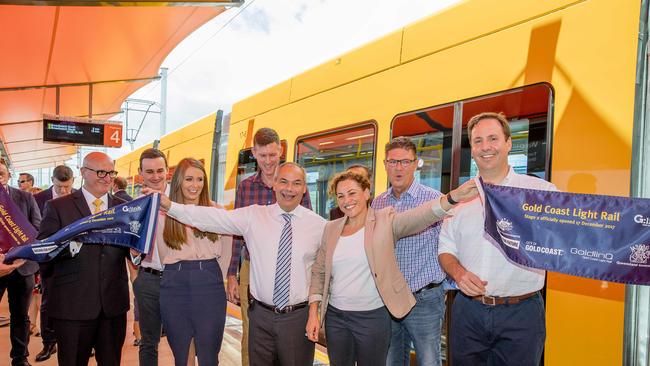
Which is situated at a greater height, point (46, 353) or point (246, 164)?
point (246, 164)

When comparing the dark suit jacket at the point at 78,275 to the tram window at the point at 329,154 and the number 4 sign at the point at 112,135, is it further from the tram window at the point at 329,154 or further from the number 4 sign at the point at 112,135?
the number 4 sign at the point at 112,135

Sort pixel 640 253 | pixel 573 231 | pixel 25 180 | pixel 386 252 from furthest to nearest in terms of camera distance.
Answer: pixel 25 180, pixel 386 252, pixel 573 231, pixel 640 253

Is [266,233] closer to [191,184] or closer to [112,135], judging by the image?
[191,184]

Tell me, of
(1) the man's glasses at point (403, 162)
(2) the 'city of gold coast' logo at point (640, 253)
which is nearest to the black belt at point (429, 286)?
(1) the man's glasses at point (403, 162)

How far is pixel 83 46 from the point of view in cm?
722

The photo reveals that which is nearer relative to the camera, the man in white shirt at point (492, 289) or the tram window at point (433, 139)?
the man in white shirt at point (492, 289)

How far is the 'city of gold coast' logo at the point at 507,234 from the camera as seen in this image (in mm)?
2402

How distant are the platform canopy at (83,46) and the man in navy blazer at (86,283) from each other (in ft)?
6.92

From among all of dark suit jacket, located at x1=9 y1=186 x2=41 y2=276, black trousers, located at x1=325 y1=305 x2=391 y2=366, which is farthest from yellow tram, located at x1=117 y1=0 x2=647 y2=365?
dark suit jacket, located at x1=9 y1=186 x2=41 y2=276

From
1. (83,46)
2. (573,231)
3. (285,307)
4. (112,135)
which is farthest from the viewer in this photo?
(112,135)

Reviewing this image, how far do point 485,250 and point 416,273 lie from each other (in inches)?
30.5

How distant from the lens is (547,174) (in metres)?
3.02

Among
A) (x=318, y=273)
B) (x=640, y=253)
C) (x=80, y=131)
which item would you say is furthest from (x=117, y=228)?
(x=80, y=131)

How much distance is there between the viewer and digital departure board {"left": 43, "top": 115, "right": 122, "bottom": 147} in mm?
11602
